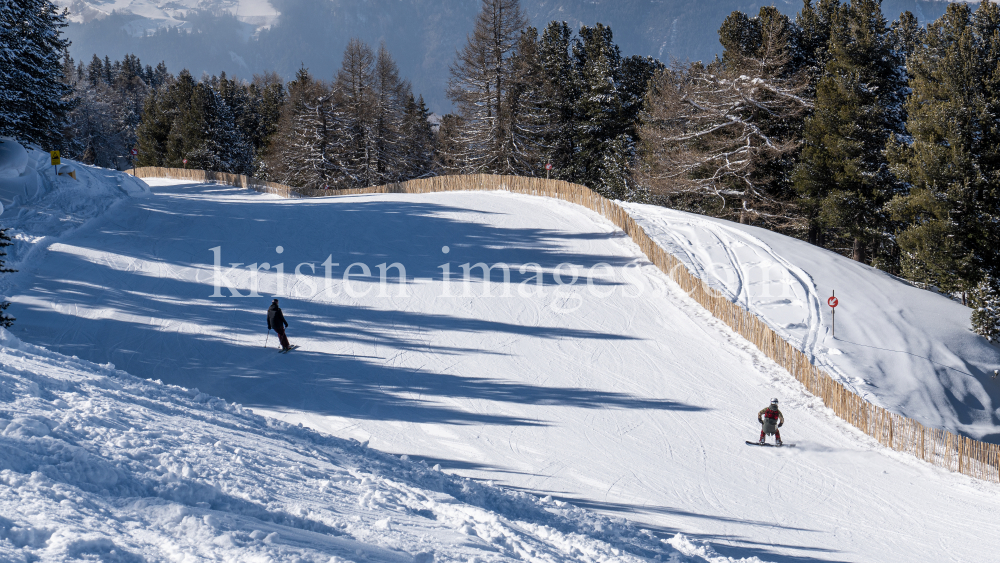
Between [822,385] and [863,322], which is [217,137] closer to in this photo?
[863,322]

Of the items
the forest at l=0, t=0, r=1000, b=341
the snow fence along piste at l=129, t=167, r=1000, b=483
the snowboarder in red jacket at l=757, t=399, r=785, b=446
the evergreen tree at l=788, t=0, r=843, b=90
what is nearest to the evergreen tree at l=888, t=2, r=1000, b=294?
the forest at l=0, t=0, r=1000, b=341

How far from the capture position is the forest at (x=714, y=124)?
74.0ft

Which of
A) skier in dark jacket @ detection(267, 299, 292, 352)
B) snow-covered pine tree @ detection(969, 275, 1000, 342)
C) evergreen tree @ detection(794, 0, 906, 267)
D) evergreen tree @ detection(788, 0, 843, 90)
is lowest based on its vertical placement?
skier in dark jacket @ detection(267, 299, 292, 352)

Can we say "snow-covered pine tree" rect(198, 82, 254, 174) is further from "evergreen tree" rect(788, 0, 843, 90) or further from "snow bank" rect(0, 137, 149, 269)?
"evergreen tree" rect(788, 0, 843, 90)

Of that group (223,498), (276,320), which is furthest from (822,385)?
(223,498)

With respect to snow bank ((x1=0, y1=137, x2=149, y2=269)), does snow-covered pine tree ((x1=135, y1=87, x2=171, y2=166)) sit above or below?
above

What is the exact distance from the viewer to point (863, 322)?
1778cm

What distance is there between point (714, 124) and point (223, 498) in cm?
3349

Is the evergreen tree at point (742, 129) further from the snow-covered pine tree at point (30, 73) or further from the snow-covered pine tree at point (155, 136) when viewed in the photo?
A: the snow-covered pine tree at point (155, 136)

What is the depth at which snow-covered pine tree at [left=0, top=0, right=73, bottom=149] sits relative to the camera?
26109 mm

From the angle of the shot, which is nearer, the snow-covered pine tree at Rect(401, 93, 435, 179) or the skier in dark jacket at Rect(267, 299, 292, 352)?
the skier in dark jacket at Rect(267, 299, 292, 352)

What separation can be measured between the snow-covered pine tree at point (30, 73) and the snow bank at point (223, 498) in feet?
78.4

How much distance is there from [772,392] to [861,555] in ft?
19.5

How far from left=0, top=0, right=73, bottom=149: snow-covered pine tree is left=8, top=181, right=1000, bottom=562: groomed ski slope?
8.13 m
